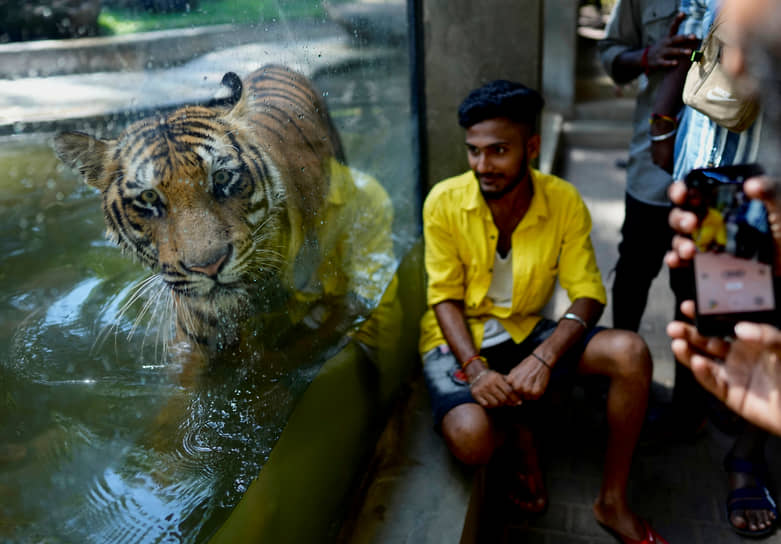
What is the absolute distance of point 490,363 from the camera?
2.75 m

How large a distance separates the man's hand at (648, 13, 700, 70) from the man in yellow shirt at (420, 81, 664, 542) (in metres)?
0.52

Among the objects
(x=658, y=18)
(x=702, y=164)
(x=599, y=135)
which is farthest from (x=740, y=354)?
(x=599, y=135)

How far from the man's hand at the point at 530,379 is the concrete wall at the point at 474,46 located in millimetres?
1464

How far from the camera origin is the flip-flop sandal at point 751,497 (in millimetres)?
2531

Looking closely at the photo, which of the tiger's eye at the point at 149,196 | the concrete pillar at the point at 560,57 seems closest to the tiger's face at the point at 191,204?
the tiger's eye at the point at 149,196

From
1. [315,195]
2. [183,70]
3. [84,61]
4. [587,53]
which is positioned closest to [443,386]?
[315,195]

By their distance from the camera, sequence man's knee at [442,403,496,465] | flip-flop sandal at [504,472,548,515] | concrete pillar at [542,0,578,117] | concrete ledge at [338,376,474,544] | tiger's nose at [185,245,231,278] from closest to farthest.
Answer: tiger's nose at [185,245,231,278]
concrete ledge at [338,376,474,544]
man's knee at [442,403,496,465]
flip-flop sandal at [504,472,548,515]
concrete pillar at [542,0,578,117]

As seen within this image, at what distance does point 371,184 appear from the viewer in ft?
9.29

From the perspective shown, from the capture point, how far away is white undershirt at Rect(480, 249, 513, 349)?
273 cm

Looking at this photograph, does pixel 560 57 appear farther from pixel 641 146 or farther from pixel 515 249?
pixel 515 249

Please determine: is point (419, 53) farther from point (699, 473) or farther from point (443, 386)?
point (699, 473)

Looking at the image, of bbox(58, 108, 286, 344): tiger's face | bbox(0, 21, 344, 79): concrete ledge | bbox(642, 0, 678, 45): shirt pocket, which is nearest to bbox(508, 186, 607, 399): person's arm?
bbox(642, 0, 678, 45): shirt pocket

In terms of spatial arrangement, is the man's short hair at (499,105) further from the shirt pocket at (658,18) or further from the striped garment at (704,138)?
the shirt pocket at (658,18)

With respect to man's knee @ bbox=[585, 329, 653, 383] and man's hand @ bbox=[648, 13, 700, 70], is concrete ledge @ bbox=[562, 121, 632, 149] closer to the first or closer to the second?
man's hand @ bbox=[648, 13, 700, 70]
